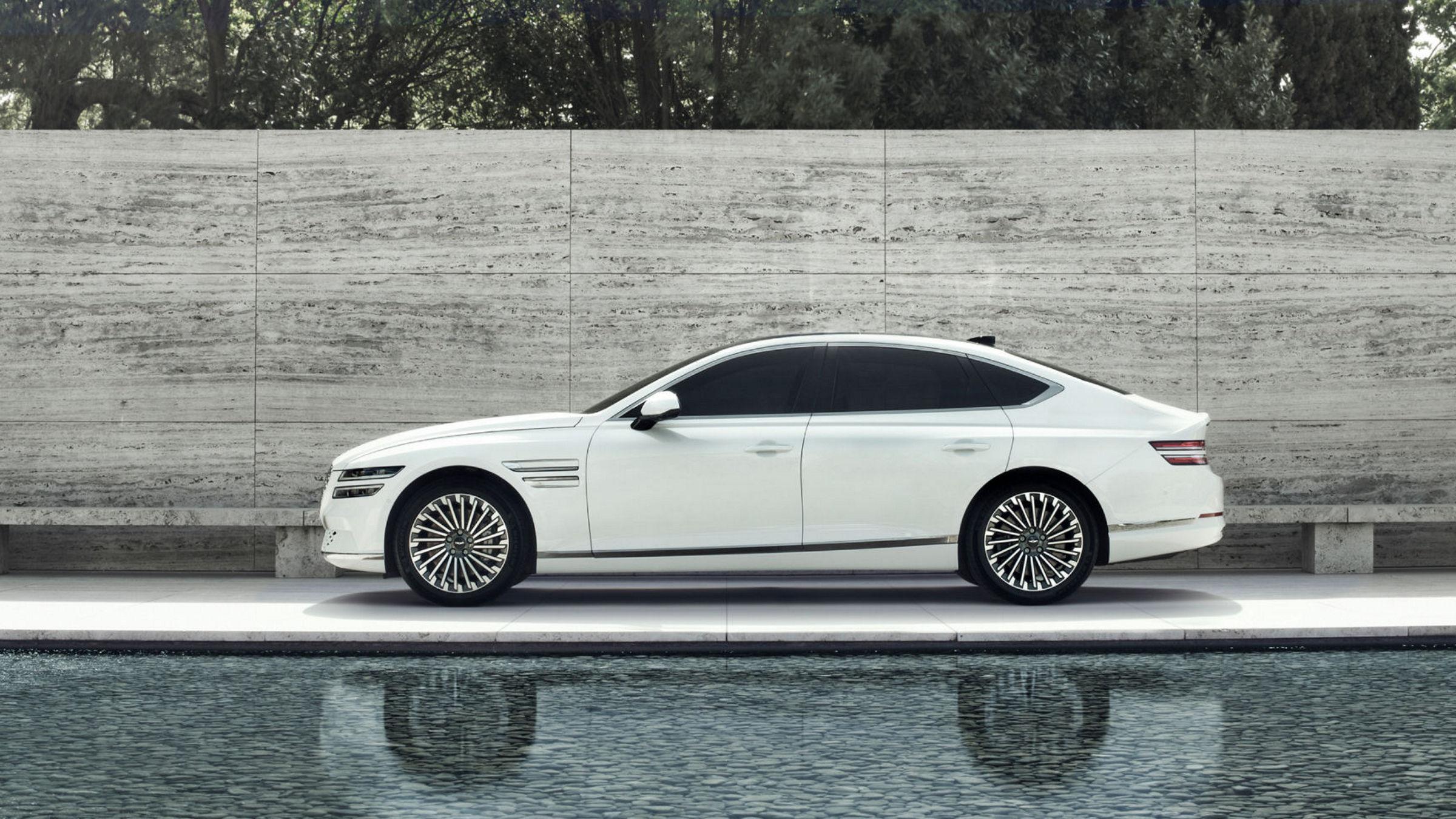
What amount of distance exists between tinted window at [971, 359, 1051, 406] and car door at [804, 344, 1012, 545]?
0.12 meters

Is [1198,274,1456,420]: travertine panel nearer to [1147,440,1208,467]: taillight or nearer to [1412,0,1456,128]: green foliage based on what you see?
[1147,440,1208,467]: taillight

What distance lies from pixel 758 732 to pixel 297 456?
7479mm

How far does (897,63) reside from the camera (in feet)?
68.3

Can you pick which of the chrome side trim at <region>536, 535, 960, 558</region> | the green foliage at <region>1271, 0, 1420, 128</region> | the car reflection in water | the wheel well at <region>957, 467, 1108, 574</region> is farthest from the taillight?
→ the green foliage at <region>1271, 0, 1420, 128</region>

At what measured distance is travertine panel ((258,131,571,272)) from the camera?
12.5m

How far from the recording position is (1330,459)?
40.8 ft

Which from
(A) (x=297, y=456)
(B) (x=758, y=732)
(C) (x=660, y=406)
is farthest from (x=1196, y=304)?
(B) (x=758, y=732)

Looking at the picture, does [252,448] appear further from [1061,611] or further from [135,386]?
[1061,611]

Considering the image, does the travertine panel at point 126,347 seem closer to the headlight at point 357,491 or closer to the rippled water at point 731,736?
the headlight at point 357,491

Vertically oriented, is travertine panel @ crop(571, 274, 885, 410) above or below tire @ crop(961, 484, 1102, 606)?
above

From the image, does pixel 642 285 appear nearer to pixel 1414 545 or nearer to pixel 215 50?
pixel 1414 545

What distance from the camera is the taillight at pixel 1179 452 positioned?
9.48 metres

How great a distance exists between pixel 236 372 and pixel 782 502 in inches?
209

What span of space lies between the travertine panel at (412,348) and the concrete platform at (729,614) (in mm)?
1496
